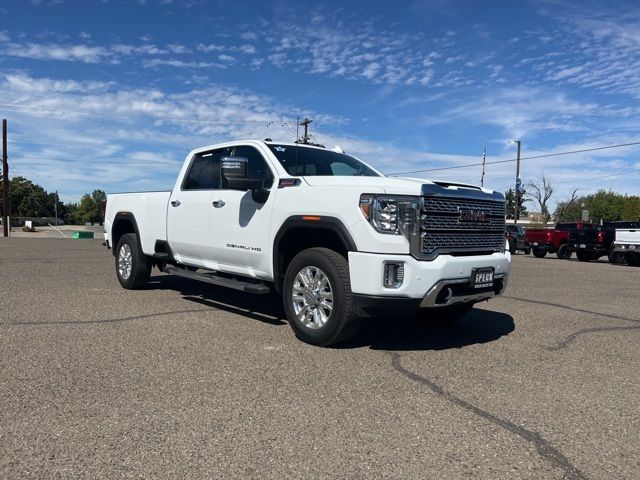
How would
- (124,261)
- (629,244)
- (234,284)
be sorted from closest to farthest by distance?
(234,284) → (124,261) → (629,244)

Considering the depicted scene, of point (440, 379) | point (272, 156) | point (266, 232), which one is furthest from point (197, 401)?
point (272, 156)

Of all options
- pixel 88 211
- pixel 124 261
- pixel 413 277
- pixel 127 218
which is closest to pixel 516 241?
pixel 124 261

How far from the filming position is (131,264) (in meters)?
8.44

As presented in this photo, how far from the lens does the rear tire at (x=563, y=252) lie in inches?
934

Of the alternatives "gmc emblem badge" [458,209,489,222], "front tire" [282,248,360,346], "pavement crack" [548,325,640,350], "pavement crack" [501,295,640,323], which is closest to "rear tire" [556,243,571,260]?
"pavement crack" [501,295,640,323]

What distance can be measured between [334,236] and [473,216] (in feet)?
4.54

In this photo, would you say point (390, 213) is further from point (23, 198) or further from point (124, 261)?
point (23, 198)

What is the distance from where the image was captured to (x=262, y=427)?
10.8 ft

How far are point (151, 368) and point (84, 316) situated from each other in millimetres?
2377

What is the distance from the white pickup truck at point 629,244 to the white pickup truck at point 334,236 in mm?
17154

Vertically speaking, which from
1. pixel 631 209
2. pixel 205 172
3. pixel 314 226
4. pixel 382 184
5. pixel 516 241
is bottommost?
pixel 516 241

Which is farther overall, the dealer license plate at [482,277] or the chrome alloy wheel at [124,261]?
the chrome alloy wheel at [124,261]

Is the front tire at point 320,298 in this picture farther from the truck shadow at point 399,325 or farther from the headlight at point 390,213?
the headlight at point 390,213

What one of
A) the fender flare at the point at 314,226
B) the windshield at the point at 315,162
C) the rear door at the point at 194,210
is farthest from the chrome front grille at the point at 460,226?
the rear door at the point at 194,210
